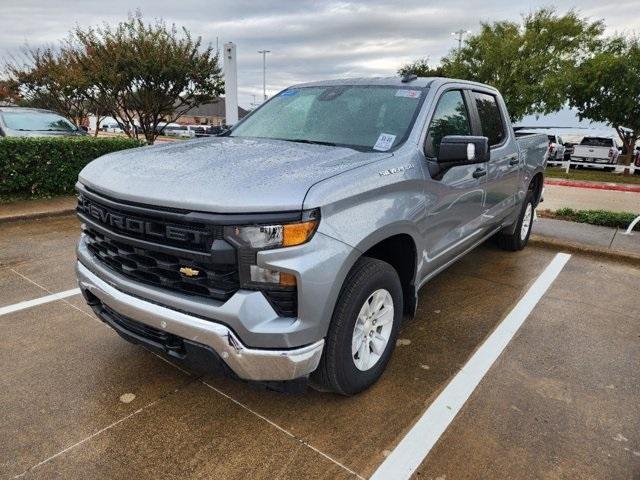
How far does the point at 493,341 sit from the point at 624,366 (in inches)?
33.4

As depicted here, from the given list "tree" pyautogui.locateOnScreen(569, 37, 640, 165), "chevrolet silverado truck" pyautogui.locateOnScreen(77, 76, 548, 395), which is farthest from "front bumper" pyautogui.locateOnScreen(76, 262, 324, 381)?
"tree" pyautogui.locateOnScreen(569, 37, 640, 165)

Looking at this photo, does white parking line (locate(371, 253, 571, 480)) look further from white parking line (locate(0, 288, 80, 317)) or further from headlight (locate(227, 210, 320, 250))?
white parking line (locate(0, 288, 80, 317))

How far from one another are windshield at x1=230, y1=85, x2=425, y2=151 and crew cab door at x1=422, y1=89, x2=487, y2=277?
23 cm

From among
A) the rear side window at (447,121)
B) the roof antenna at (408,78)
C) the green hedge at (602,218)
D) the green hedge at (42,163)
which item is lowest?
the green hedge at (602,218)

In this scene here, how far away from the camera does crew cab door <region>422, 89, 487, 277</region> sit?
3.10 metres

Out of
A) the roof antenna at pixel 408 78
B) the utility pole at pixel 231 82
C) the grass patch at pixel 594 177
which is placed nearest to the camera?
the roof antenna at pixel 408 78

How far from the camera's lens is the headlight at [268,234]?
6.77ft

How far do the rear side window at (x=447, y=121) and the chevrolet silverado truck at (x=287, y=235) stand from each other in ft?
0.06

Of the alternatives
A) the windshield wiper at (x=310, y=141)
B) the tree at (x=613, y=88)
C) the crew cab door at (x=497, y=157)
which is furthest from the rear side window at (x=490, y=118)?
the tree at (x=613, y=88)

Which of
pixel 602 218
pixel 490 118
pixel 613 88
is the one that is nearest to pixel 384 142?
pixel 490 118

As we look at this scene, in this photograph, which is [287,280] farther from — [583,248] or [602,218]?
[602,218]

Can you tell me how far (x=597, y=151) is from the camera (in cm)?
2370

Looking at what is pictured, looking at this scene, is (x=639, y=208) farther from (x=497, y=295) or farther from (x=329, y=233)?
(x=329, y=233)

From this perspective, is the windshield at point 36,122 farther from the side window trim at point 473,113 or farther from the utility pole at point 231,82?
the side window trim at point 473,113
